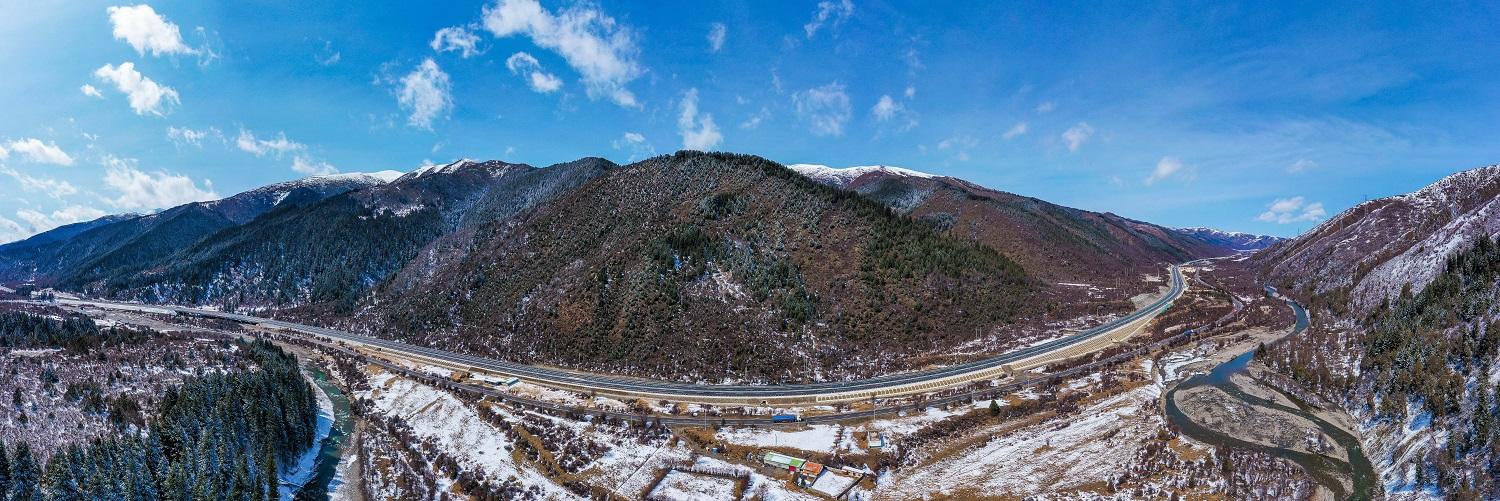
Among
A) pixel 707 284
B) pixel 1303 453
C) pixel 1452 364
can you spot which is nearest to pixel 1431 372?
pixel 1452 364

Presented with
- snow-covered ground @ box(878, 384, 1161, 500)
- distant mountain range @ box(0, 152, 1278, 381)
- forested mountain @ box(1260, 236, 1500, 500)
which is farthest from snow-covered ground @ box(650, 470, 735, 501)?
forested mountain @ box(1260, 236, 1500, 500)

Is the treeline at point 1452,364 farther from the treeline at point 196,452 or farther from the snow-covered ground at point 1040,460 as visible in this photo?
the treeline at point 196,452

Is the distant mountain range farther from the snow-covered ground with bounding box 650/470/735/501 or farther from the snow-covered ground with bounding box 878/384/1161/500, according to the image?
the snow-covered ground with bounding box 650/470/735/501

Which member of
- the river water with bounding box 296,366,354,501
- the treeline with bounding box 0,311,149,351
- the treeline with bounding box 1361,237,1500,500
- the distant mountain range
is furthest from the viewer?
the distant mountain range

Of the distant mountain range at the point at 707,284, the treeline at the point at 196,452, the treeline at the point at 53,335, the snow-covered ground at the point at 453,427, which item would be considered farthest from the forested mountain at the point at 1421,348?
the treeline at the point at 53,335

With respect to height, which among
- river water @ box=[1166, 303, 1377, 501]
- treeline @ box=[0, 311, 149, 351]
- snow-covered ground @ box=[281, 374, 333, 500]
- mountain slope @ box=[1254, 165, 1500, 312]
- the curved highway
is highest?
mountain slope @ box=[1254, 165, 1500, 312]

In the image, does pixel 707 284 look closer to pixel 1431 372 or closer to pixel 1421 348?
pixel 1431 372

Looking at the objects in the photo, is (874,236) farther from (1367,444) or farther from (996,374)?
(1367,444)
